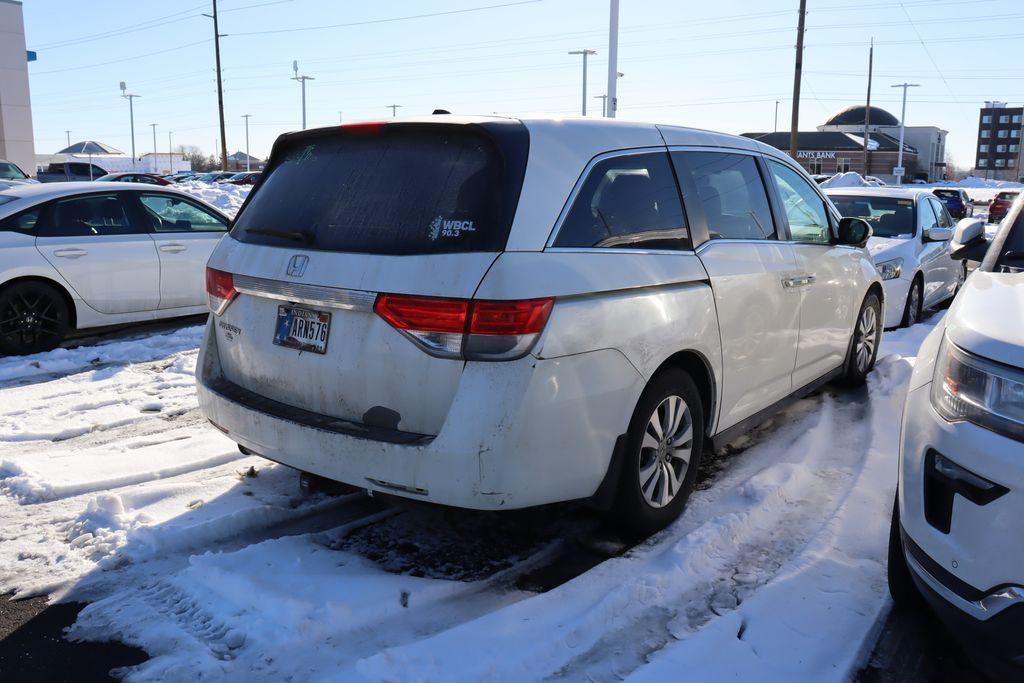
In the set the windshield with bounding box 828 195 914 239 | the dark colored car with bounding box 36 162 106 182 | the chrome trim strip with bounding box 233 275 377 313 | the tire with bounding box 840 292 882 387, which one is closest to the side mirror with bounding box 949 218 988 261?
the tire with bounding box 840 292 882 387

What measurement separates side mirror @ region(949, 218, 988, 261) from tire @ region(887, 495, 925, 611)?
2.04 meters

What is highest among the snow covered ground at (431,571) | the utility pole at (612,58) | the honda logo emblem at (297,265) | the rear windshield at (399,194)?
the utility pole at (612,58)

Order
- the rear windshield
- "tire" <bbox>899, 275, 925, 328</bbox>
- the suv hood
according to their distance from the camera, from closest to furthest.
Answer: the suv hood → the rear windshield → "tire" <bbox>899, 275, 925, 328</bbox>

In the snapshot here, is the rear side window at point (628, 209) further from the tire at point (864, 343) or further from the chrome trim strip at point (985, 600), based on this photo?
the tire at point (864, 343)

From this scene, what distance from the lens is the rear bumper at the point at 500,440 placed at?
300 cm

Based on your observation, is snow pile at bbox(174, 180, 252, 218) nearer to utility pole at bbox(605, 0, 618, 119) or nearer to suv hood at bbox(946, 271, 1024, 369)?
utility pole at bbox(605, 0, 618, 119)

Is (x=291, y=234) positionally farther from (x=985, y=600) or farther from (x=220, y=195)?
(x=220, y=195)

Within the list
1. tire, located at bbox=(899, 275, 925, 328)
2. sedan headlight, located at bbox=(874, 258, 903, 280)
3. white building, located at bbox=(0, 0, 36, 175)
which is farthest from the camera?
white building, located at bbox=(0, 0, 36, 175)

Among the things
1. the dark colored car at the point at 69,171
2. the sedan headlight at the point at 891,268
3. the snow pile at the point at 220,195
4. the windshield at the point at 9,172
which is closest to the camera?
the sedan headlight at the point at 891,268

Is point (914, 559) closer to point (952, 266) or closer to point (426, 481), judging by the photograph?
point (426, 481)

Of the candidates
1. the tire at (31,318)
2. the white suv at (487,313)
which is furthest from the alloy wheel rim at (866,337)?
the tire at (31,318)

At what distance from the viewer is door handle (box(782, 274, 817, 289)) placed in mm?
4750

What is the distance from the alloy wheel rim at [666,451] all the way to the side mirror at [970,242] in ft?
6.28

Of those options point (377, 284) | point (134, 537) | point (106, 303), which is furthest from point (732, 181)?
point (106, 303)
